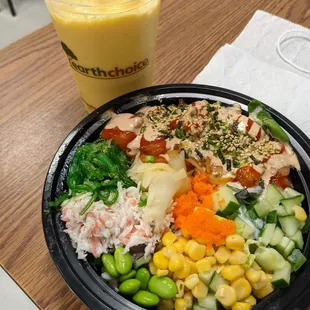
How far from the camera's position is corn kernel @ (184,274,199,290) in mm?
875

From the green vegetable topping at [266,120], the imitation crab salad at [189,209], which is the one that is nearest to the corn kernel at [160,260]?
the imitation crab salad at [189,209]

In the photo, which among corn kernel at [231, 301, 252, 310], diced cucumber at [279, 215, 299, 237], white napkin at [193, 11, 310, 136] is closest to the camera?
corn kernel at [231, 301, 252, 310]

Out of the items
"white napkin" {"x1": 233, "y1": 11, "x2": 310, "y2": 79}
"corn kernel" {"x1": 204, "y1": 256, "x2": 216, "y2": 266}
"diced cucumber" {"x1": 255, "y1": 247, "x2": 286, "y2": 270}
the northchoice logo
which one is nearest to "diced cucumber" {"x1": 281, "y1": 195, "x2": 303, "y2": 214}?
"diced cucumber" {"x1": 255, "y1": 247, "x2": 286, "y2": 270}

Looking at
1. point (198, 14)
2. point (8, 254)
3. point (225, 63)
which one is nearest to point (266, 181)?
point (225, 63)

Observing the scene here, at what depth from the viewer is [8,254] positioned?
1.07 metres

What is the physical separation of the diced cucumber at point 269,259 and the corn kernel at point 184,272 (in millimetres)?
161

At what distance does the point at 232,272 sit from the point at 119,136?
18.4 inches

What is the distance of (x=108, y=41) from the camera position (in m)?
1.06

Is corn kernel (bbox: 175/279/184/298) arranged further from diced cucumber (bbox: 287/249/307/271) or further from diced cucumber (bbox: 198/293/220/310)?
diced cucumber (bbox: 287/249/307/271)

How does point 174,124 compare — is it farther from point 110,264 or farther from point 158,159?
point 110,264

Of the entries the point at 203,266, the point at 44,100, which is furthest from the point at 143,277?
the point at 44,100

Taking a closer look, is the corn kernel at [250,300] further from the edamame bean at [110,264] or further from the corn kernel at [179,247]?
the edamame bean at [110,264]

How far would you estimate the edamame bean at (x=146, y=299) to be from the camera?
0.85 m

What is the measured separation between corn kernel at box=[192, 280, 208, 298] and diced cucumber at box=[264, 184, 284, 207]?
0.90ft
